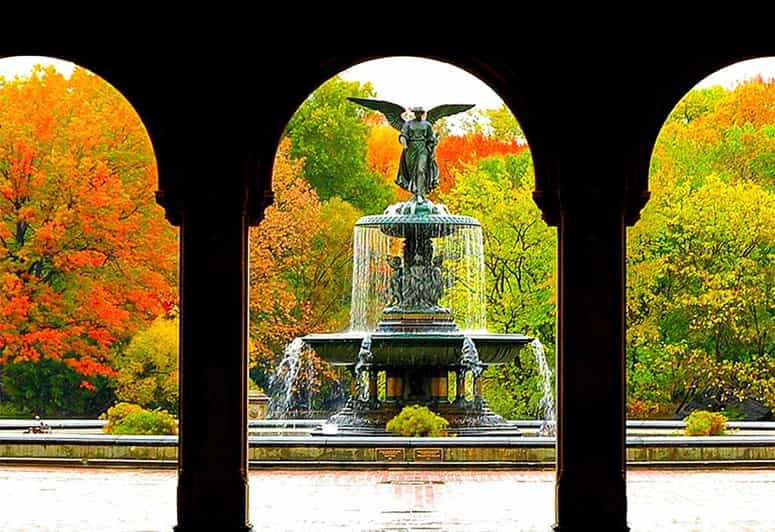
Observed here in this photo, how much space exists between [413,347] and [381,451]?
106 inches

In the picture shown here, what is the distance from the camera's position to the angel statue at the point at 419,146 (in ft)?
71.5

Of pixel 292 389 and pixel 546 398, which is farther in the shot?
pixel 292 389

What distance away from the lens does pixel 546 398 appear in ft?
84.3

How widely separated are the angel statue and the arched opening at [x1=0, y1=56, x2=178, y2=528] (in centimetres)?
786

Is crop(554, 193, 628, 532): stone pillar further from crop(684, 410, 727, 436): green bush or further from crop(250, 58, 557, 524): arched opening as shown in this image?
crop(250, 58, 557, 524): arched opening

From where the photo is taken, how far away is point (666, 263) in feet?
98.7

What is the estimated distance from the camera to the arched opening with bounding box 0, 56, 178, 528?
28.2 metres

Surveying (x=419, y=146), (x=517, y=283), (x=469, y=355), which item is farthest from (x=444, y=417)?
(x=517, y=283)

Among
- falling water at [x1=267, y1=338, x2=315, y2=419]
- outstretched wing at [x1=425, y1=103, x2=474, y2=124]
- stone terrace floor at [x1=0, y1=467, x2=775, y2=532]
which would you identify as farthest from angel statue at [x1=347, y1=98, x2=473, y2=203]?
falling water at [x1=267, y1=338, x2=315, y2=419]

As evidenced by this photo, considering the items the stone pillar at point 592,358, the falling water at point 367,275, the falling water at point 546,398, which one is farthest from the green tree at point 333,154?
the stone pillar at point 592,358

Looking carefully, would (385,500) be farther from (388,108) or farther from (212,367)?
(388,108)

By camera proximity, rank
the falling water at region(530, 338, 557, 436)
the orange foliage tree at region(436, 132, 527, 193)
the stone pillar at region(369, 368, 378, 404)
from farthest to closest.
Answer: the orange foliage tree at region(436, 132, 527, 193)
the falling water at region(530, 338, 557, 436)
the stone pillar at region(369, 368, 378, 404)

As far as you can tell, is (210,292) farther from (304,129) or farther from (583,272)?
(304,129)

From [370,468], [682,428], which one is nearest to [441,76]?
[682,428]
